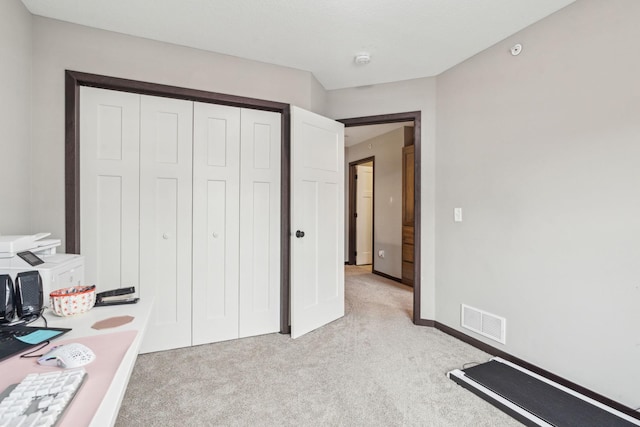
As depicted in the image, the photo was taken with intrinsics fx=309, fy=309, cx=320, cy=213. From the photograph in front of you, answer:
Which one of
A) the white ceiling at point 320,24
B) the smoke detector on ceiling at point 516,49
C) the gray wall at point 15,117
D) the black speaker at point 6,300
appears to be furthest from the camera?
the smoke detector on ceiling at point 516,49

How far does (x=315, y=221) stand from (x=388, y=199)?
8.48ft

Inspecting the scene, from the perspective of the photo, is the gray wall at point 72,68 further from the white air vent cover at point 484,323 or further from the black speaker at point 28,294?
the white air vent cover at point 484,323

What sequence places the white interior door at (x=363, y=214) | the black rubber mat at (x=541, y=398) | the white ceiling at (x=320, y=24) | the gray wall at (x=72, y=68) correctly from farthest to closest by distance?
the white interior door at (x=363, y=214) < the gray wall at (x=72, y=68) < the white ceiling at (x=320, y=24) < the black rubber mat at (x=541, y=398)

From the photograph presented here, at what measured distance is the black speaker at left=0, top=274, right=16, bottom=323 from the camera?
3.95 feet

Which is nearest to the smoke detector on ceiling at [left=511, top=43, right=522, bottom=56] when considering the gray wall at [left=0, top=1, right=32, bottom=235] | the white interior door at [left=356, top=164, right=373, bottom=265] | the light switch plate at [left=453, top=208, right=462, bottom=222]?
the light switch plate at [left=453, top=208, right=462, bottom=222]

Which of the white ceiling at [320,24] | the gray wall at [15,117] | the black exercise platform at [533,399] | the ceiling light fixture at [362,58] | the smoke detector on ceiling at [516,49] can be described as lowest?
the black exercise platform at [533,399]

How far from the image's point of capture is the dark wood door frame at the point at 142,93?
214cm

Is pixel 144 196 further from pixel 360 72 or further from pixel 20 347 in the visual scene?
pixel 360 72

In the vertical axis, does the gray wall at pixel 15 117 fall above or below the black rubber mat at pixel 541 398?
above

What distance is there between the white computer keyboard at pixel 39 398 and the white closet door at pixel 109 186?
171 centimetres

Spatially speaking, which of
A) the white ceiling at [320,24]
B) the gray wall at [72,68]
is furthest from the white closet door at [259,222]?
the white ceiling at [320,24]

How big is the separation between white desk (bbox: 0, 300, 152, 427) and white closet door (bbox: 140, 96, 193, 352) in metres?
1.05

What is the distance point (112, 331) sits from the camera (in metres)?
1.11

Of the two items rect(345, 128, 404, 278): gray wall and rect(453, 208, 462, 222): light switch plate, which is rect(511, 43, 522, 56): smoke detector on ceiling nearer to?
rect(453, 208, 462, 222): light switch plate
